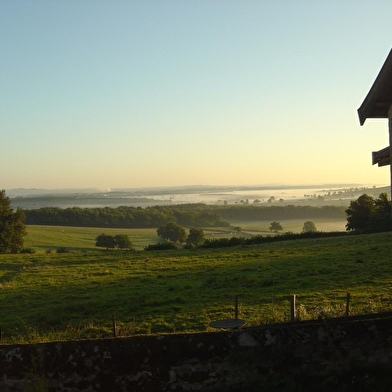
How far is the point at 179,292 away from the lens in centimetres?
2038

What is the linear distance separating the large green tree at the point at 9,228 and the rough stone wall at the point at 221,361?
58.7 metres

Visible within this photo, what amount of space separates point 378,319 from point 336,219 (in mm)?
155415

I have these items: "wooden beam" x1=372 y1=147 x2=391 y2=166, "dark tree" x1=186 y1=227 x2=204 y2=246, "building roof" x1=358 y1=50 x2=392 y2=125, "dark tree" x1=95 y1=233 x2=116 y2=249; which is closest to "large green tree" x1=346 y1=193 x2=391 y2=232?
"dark tree" x1=186 y1=227 x2=204 y2=246

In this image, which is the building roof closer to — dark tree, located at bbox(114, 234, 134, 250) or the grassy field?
the grassy field

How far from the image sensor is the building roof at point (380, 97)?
9.79 meters

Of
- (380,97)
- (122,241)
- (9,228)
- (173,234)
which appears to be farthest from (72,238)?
(380,97)

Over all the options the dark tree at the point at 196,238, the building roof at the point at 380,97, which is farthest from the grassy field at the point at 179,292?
the dark tree at the point at 196,238

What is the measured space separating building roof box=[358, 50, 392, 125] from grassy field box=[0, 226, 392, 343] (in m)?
5.11

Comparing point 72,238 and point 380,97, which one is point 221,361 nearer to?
point 380,97

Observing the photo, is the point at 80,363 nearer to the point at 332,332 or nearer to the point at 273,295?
the point at 332,332

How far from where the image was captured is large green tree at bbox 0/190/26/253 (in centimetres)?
6156

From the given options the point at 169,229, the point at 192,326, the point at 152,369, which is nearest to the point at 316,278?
the point at 192,326

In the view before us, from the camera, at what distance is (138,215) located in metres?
140

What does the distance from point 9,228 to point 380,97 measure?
62.4 meters
